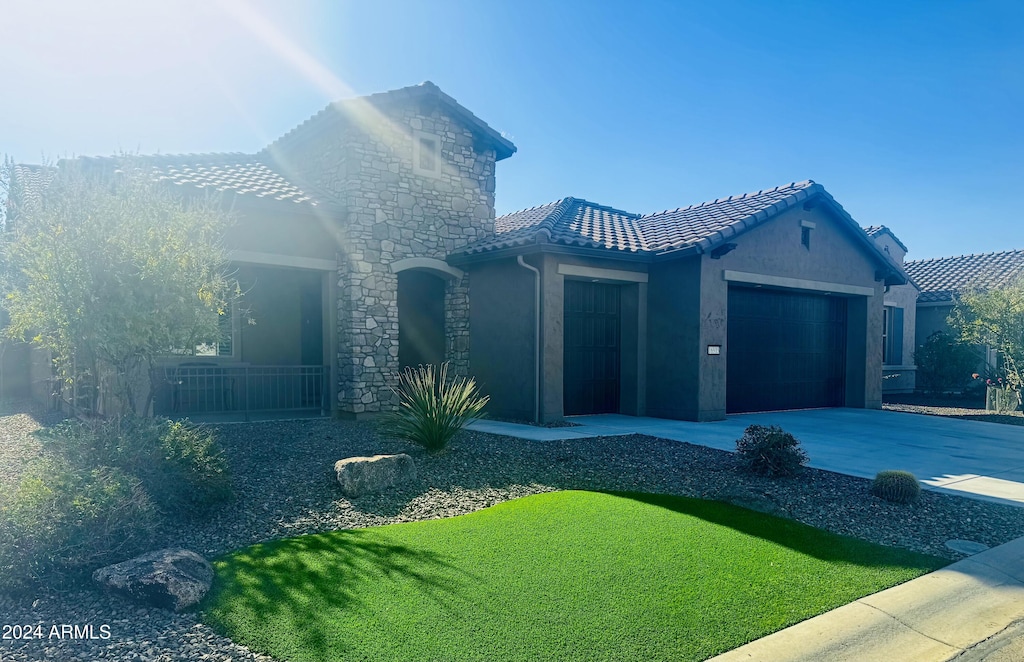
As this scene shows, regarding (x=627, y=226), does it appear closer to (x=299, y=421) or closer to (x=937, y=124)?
(x=937, y=124)

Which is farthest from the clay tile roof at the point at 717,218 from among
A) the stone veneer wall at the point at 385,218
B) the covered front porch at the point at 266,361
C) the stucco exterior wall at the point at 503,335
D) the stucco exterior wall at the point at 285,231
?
the covered front porch at the point at 266,361

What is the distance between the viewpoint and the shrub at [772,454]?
304 inches

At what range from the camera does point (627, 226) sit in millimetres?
15922

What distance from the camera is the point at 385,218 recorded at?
43.2ft

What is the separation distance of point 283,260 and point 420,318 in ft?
11.5

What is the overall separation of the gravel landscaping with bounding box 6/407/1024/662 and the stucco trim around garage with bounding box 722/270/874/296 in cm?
494

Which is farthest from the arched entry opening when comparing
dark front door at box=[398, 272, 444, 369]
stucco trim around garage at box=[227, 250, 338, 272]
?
stucco trim around garage at box=[227, 250, 338, 272]

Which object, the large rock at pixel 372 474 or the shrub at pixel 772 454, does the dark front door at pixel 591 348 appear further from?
the large rock at pixel 372 474

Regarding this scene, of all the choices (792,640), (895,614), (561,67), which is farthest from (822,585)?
(561,67)

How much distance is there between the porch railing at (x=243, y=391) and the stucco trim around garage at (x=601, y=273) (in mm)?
5127

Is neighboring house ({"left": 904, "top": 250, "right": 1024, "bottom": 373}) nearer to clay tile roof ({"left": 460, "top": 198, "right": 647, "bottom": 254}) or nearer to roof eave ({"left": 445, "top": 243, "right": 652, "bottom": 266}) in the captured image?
clay tile roof ({"left": 460, "top": 198, "right": 647, "bottom": 254})

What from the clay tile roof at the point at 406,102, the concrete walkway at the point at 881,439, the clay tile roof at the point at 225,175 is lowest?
the concrete walkway at the point at 881,439

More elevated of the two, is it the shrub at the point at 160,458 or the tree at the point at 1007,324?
the tree at the point at 1007,324

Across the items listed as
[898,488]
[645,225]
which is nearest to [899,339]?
[645,225]
